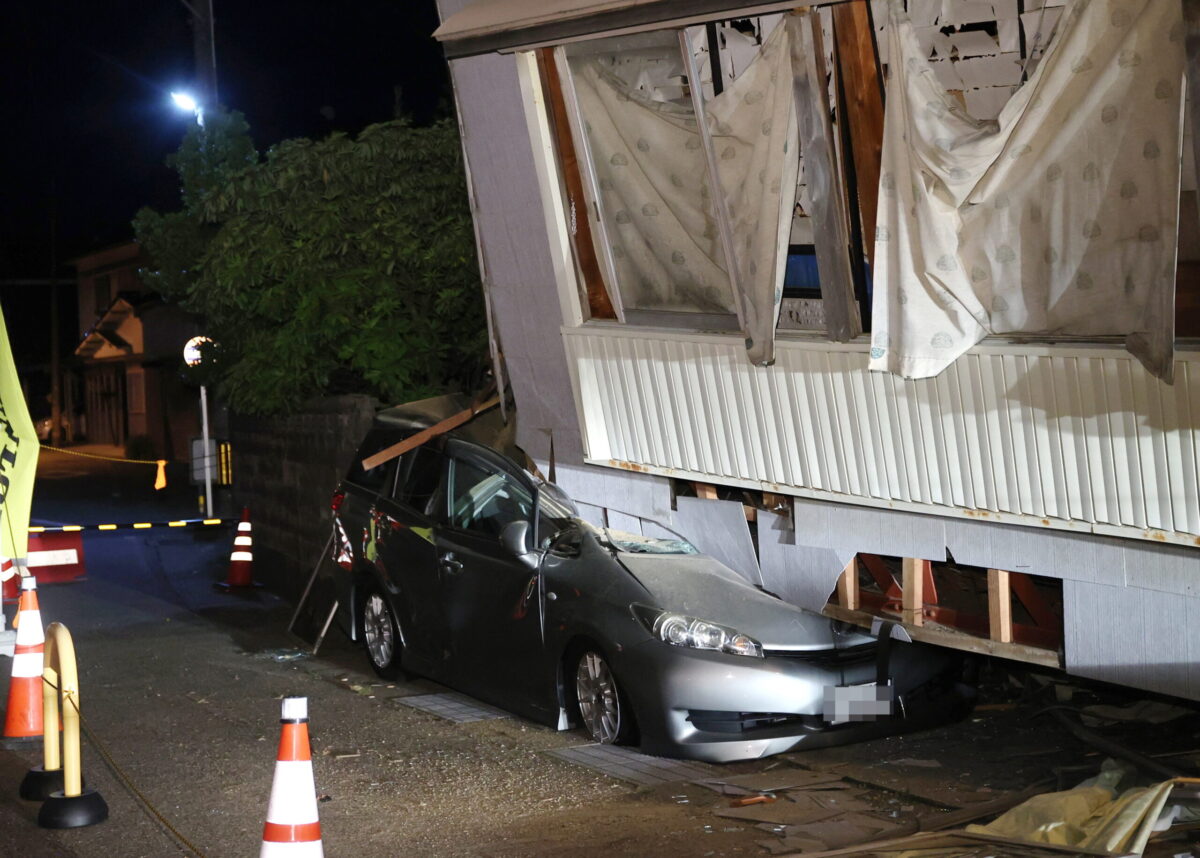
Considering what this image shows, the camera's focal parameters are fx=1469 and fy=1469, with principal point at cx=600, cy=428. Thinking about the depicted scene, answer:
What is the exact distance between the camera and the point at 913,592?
313 inches

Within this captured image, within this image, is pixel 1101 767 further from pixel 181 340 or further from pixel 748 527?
pixel 181 340

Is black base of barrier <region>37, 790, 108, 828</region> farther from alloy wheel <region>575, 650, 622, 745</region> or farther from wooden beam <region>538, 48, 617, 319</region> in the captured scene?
wooden beam <region>538, 48, 617, 319</region>

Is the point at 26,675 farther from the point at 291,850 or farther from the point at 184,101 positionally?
the point at 184,101

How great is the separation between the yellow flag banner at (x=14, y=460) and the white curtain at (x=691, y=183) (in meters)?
4.28

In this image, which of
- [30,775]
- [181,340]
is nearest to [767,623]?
[30,775]

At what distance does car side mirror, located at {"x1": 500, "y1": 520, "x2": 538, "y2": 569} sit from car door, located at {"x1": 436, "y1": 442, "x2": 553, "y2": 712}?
72 mm

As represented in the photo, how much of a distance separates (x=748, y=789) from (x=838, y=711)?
782 mm

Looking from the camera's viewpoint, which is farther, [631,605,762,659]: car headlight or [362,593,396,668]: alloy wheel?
[362,593,396,668]: alloy wheel

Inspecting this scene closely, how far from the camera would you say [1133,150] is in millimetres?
6246

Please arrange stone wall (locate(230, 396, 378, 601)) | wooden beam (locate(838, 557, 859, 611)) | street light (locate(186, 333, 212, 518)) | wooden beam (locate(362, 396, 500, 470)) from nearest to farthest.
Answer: wooden beam (locate(838, 557, 859, 611)), wooden beam (locate(362, 396, 500, 470)), stone wall (locate(230, 396, 378, 601)), street light (locate(186, 333, 212, 518))

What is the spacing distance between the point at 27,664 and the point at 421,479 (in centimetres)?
305

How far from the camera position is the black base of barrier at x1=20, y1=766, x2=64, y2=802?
6.98 m

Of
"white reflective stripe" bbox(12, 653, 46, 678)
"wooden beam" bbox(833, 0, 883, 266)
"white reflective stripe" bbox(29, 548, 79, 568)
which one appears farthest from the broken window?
"white reflective stripe" bbox(29, 548, 79, 568)

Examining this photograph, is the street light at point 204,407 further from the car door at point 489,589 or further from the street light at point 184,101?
the car door at point 489,589
